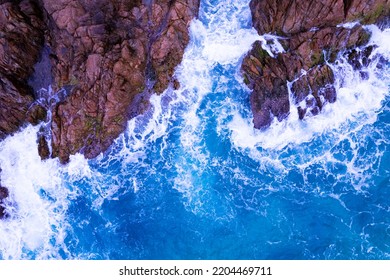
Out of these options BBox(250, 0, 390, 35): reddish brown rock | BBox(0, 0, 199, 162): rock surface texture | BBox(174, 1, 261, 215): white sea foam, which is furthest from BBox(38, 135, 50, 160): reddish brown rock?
BBox(250, 0, 390, 35): reddish brown rock

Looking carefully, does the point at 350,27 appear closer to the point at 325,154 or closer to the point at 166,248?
the point at 325,154

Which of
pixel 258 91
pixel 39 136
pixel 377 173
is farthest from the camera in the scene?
pixel 39 136

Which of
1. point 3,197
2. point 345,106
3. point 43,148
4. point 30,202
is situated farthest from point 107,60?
point 345,106

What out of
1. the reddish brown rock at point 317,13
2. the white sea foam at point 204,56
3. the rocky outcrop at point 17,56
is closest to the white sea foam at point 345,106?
the reddish brown rock at point 317,13

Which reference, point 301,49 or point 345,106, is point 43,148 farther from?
point 345,106

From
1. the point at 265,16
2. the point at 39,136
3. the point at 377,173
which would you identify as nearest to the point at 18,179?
the point at 39,136

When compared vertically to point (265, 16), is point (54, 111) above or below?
below
